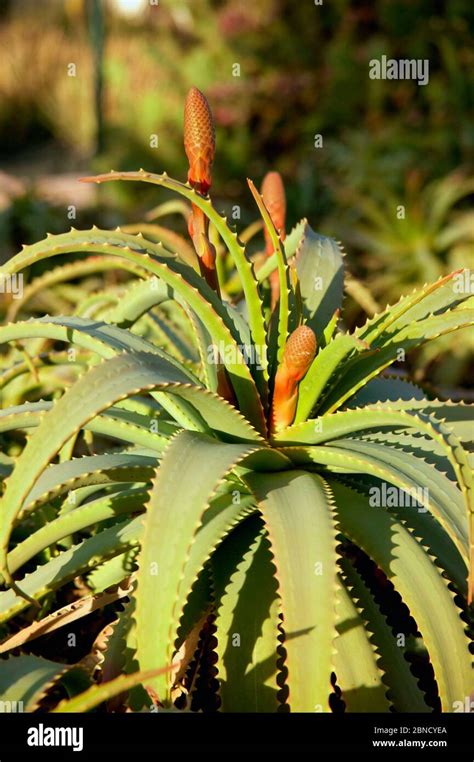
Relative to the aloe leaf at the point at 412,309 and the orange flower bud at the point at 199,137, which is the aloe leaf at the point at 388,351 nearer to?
the aloe leaf at the point at 412,309

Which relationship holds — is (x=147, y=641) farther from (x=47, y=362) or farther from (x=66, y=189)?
(x=66, y=189)

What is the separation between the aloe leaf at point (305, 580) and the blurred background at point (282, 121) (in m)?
2.04

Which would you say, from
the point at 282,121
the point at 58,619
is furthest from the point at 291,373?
the point at 282,121

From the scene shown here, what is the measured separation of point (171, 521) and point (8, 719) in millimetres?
349

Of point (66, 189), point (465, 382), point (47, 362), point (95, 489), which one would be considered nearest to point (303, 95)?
point (66, 189)

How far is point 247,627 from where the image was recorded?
1.31 m

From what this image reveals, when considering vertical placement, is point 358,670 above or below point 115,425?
below

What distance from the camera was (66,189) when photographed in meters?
6.88

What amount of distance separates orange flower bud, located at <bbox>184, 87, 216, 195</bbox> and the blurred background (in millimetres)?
2003

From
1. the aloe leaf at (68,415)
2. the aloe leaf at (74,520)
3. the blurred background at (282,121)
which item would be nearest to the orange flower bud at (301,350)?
the aloe leaf at (68,415)

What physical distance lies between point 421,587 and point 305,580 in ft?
0.71

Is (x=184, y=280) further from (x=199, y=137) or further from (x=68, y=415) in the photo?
(x=68, y=415)

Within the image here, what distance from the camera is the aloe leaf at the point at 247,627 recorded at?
4.16 ft

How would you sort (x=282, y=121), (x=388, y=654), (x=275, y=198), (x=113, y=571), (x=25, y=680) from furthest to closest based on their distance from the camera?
(x=282, y=121) → (x=275, y=198) → (x=113, y=571) → (x=388, y=654) → (x=25, y=680)
